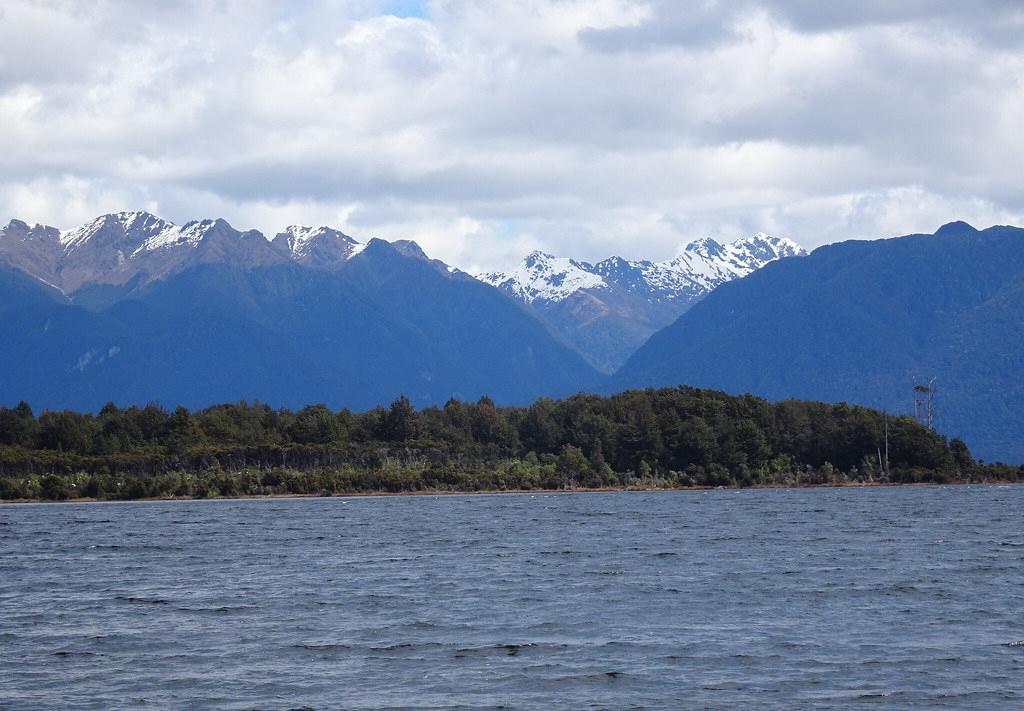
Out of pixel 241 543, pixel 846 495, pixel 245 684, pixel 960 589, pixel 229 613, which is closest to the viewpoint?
pixel 245 684

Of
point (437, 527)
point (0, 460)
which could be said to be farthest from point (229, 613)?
point (0, 460)

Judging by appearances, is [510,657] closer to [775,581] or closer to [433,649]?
[433,649]

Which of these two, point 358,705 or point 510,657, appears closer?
point 358,705

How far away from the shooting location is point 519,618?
5631 centimetres

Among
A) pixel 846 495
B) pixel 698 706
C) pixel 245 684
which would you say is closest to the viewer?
pixel 698 706

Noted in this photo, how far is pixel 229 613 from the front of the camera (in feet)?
192

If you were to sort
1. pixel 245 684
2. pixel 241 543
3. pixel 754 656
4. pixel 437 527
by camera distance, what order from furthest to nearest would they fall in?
pixel 437 527 < pixel 241 543 < pixel 754 656 < pixel 245 684

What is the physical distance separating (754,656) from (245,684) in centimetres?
1609

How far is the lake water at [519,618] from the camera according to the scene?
4188 centimetres

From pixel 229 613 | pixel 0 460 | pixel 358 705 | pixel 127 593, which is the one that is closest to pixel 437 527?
pixel 127 593

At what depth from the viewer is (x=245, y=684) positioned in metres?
43.0

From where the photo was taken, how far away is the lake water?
41.9m

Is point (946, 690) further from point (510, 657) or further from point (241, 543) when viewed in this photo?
point (241, 543)

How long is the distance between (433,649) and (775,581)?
2480 centimetres
